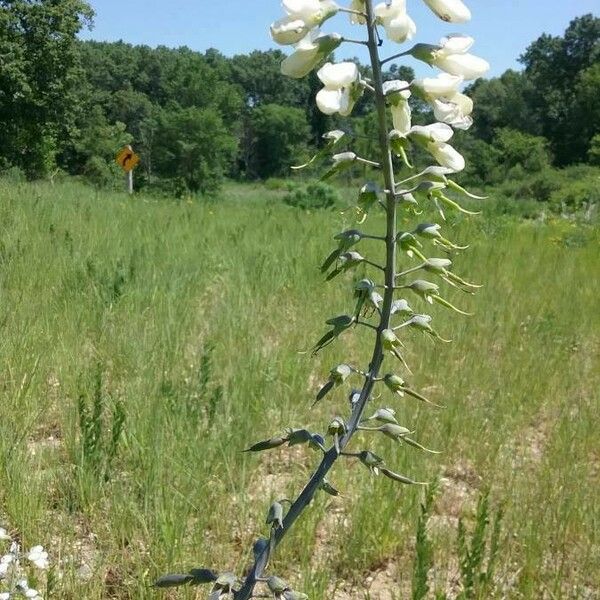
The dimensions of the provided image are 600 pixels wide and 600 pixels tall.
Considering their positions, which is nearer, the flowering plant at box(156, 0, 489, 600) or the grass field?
the flowering plant at box(156, 0, 489, 600)

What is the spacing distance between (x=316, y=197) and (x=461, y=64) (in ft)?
45.8

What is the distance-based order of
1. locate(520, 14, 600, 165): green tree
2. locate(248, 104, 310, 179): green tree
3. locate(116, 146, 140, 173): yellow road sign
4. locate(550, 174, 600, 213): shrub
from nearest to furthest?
locate(550, 174, 600, 213): shrub, locate(116, 146, 140, 173): yellow road sign, locate(520, 14, 600, 165): green tree, locate(248, 104, 310, 179): green tree

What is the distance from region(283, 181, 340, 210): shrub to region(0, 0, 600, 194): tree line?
797 cm

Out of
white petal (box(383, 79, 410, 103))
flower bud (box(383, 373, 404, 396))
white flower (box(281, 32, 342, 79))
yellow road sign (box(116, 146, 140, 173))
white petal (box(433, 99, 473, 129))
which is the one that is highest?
yellow road sign (box(116, 146, 140, 173))

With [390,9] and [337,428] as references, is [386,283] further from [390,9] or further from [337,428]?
[390,9]

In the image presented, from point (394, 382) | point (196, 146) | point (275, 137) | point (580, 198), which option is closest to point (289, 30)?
point (394, 382)

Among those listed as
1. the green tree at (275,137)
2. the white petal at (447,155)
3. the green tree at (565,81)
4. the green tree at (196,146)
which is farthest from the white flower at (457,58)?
the green tree at (275,137)

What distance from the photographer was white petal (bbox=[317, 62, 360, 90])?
1.10m

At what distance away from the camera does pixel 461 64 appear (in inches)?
44.4

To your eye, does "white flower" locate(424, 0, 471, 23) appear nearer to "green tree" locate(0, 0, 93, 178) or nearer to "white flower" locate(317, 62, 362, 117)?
"white flower" locate(317, 62, 362, 117)

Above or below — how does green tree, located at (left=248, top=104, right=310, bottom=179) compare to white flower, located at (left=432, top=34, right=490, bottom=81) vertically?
above

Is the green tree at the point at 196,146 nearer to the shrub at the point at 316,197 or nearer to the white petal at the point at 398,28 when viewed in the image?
the shrub at the point at 316,197

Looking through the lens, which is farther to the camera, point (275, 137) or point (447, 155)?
point (275, 137)

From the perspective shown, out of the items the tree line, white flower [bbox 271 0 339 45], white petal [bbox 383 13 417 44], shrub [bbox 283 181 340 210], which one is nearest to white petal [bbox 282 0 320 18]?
white flower [bbox 271 0 339 45]
